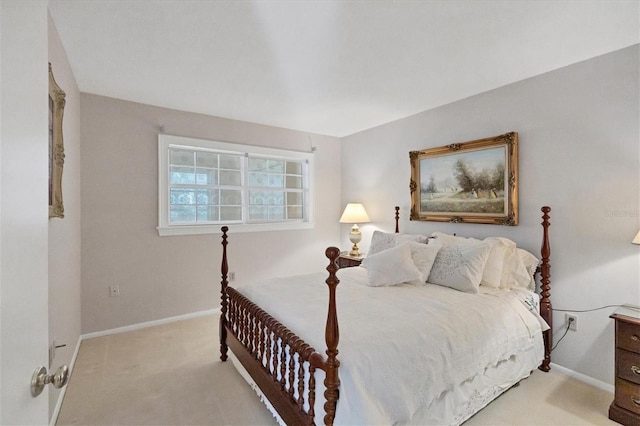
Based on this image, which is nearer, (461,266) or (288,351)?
(288,351)

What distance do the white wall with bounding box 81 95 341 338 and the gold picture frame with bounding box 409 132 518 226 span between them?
6.96 feet

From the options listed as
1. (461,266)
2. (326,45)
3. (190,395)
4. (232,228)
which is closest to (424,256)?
(461,266)

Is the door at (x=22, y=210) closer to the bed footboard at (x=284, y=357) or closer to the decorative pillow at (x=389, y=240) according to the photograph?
the bed footboard at (x=284, y=357)

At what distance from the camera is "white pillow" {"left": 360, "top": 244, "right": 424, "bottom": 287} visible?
2592 mm

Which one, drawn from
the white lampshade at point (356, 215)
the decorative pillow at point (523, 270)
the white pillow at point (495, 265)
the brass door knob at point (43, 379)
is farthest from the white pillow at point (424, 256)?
the brass door knob at point (43, 379)

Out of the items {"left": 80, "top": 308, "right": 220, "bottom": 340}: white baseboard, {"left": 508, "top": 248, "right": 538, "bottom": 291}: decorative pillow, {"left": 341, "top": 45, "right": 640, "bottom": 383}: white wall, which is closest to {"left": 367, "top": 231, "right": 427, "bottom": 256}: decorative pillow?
{"left": 341, "top": 45, "right": 640, "bottom": 383}: white wall

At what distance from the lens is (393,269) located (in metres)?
2.62

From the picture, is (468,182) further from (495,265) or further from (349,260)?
(349,260)

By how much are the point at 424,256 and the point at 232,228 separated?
2.42 metres

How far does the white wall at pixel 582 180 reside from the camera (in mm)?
2201

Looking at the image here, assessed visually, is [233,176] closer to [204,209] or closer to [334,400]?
[204,209]

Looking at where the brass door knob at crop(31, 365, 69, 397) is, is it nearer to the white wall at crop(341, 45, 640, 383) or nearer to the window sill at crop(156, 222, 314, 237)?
the window sill at crop(156, 222, 314, 237)

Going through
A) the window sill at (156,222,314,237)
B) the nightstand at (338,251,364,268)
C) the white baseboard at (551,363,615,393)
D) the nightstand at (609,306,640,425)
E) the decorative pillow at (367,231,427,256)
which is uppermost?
the window sill at (156,222,314,237)

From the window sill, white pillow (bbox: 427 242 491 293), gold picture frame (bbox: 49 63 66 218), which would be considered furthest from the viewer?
the window sill
